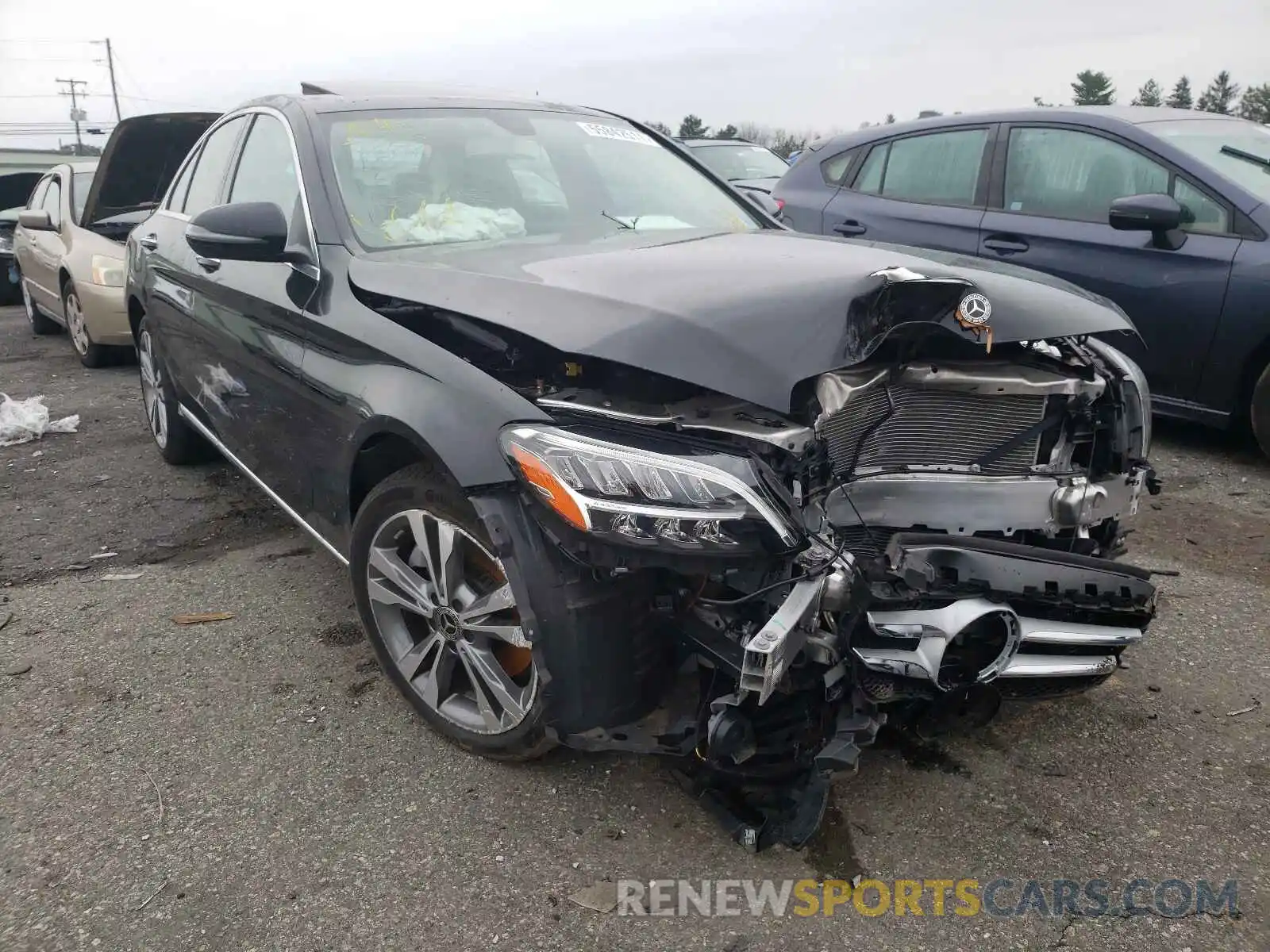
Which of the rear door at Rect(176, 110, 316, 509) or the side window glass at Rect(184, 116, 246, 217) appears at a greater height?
the side window glass at Rect(184, 116, 246, 217)

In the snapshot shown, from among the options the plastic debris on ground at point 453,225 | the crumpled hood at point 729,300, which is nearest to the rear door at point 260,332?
the plastic debris on ground at point 453,225

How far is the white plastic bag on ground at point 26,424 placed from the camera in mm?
5730

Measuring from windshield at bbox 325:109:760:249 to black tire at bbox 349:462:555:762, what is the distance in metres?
0.82

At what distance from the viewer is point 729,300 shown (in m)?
2.17

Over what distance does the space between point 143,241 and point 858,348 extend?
3.93 metres

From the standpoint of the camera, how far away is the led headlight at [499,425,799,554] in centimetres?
189

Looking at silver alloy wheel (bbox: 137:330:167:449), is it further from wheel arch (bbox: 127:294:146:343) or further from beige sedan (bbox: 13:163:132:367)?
beige sedan (bbox: 13:163:132:367)

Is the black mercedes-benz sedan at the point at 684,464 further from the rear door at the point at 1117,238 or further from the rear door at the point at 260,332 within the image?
the rear door at the point at 1117,238

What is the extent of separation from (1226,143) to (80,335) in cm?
818

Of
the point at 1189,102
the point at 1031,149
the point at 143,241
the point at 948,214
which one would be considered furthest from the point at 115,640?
the point at 1189,102

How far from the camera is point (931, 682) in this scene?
2.04 meters

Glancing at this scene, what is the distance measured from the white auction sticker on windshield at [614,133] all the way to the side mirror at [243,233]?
131 centimetres

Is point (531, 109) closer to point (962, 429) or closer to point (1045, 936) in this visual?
point (962, 429)

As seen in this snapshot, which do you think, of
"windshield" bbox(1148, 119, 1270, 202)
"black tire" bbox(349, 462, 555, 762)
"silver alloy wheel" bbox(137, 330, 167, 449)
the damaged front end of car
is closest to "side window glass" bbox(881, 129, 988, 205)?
"windshield" bbox(1148, 119, 1270, 202)
